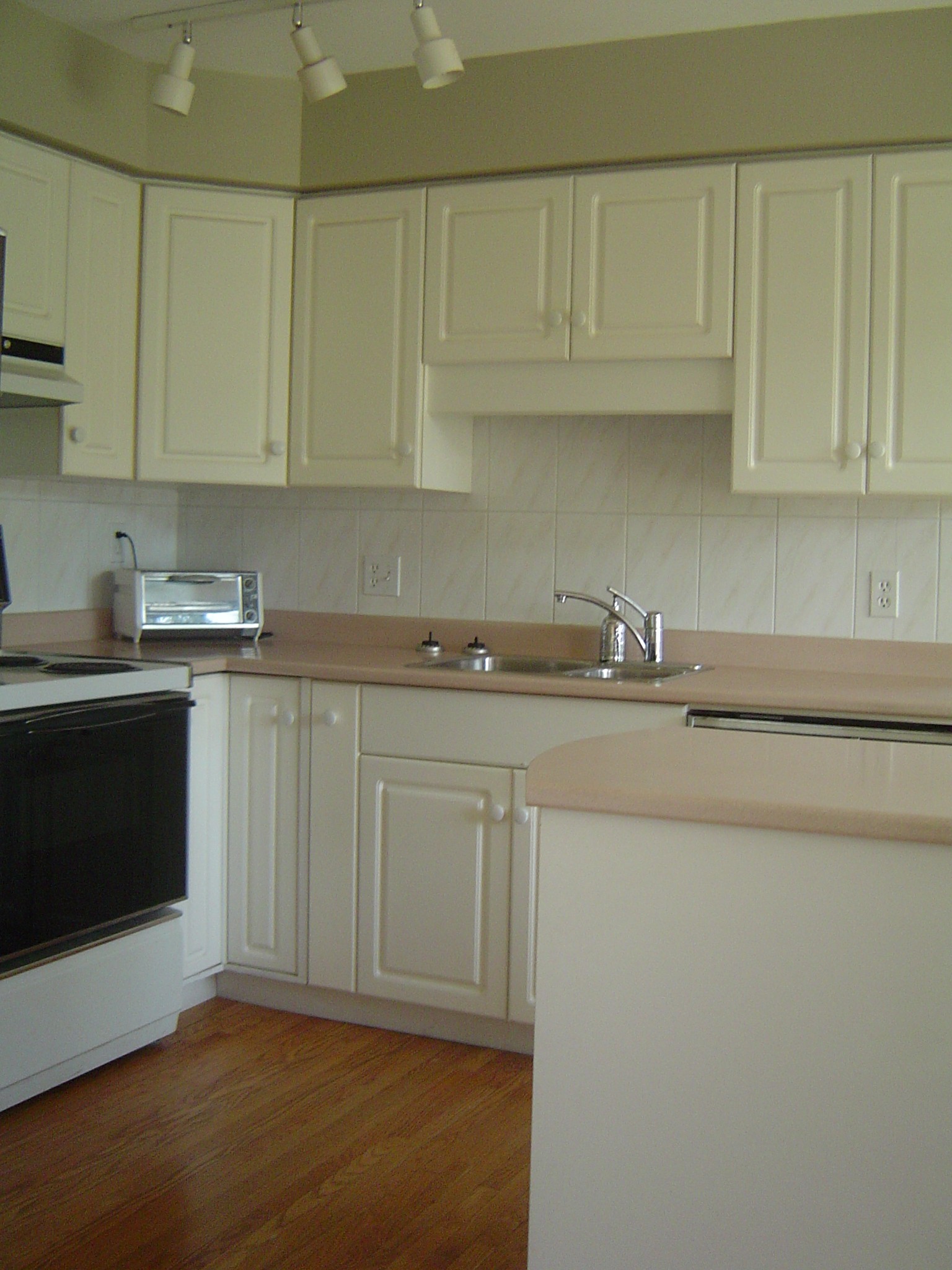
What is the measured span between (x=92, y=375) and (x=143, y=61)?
0.79m

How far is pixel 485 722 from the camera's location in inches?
112

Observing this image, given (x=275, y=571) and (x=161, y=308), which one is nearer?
(x=161, y=308)

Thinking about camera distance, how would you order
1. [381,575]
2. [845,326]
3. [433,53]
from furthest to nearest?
[381,575] < [845,326] < [433,53]

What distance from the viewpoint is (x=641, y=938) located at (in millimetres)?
1391

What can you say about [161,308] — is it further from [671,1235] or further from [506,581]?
[671,1235]

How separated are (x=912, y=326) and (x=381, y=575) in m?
1.57

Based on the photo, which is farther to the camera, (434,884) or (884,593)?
(884,593)

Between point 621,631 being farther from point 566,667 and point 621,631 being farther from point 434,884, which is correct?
point 434,884

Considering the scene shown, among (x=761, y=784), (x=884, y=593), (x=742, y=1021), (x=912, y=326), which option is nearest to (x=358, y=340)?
(x=912, y=326)

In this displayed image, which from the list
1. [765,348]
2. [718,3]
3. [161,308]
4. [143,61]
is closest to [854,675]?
[765,348]

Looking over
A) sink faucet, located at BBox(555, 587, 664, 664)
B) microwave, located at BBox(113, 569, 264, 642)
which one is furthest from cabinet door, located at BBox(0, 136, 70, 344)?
sink faucet, located at BBox(555, 587, 664, 664)

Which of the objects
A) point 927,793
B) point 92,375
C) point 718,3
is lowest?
point 927,793

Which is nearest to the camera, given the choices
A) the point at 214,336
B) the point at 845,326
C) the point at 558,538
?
the point at 845,326

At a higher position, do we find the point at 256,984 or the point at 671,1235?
the point at 671,1235
